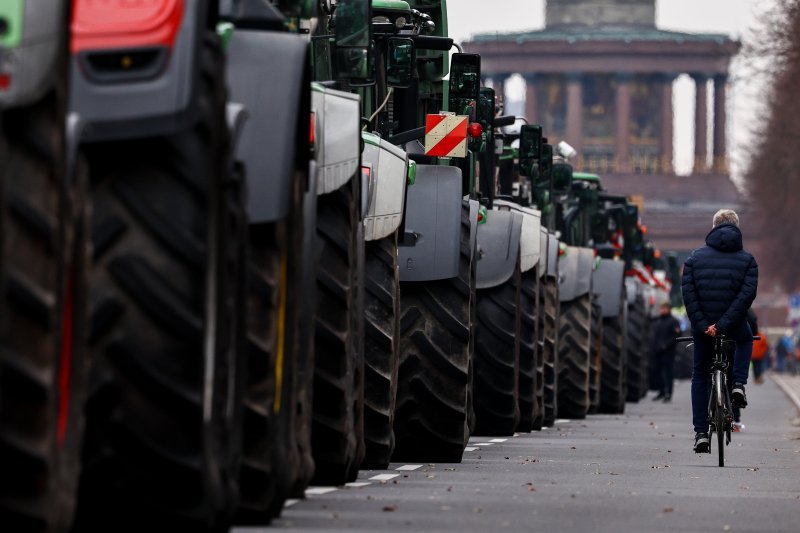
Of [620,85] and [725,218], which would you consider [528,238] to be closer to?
[725,218]

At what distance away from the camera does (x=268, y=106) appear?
986 centimetres

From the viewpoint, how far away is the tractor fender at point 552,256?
26469mm

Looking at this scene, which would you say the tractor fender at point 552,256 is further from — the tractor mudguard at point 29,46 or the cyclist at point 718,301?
the tractor mudguard at point 29,46

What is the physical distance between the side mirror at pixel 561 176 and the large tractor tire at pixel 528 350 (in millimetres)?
9504

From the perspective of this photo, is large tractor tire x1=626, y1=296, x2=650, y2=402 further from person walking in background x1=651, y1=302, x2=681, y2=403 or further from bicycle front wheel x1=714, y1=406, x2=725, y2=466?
bicycle front wheel x1=714, y1=406, x2=725, y2=466

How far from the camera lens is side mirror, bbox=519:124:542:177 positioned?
27.9m

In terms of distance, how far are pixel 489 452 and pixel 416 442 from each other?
2.14m

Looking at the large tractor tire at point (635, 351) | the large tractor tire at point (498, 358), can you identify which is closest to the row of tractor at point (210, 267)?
the large tractor tire at point (498, 358)

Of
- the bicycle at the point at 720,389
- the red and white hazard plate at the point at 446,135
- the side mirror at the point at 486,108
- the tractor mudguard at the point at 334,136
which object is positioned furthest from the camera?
the side mirror at the point at 486,108

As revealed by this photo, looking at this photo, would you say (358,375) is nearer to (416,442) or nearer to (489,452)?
(416,442)

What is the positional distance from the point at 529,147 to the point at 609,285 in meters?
7.28

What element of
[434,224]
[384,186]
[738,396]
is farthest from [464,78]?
[384,186]

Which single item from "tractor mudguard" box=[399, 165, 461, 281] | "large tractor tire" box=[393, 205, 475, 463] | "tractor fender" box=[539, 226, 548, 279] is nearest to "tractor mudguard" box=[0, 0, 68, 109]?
"large tractor tire" box=[393, 205, 475, 463]

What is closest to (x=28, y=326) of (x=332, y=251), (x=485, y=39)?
(x=332, y=251)
